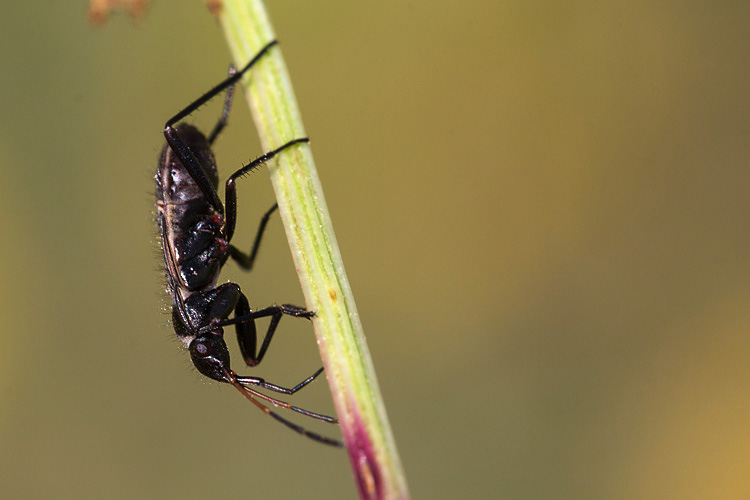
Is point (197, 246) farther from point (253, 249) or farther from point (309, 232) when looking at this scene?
point (309, 232)

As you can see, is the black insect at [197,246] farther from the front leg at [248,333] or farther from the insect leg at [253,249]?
the insect leg at [253,249]

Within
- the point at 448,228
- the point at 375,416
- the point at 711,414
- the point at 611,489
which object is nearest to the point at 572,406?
the point at 611,489

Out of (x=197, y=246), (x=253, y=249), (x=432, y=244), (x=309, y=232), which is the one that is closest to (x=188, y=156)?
(x=197, y=246)

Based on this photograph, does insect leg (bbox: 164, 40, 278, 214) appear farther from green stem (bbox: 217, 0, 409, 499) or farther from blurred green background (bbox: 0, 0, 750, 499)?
blurred green background (bbox: 0, 0, 750, 499)

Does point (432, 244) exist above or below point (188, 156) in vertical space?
below

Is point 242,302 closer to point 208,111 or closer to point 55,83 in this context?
point 208,111

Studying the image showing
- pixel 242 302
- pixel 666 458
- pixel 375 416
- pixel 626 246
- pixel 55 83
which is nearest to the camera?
pixel 375 416
